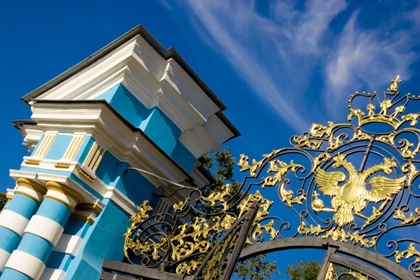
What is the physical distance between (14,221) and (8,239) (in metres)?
0.20

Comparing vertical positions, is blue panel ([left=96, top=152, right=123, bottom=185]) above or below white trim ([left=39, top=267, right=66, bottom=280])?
above

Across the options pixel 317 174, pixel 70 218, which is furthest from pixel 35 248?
pixel 317 174

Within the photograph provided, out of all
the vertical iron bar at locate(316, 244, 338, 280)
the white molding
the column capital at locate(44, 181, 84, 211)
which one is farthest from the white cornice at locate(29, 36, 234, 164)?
the vertical iron bar at locate(316, 244, 338, 280)

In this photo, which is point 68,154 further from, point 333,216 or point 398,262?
point 398,262

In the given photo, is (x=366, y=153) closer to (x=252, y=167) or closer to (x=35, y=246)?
(x=252, y=167)

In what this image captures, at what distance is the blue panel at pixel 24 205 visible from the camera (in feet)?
18.5

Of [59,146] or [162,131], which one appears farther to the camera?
[162,131]

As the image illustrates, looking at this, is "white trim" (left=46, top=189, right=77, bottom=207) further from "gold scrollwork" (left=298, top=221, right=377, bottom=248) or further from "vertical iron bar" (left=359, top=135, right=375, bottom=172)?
"vertical iron bar" (left=359, top=135, right=375, bottom=172)

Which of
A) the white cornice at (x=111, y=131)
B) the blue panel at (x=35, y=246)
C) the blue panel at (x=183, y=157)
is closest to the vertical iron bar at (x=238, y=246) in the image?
the white cornice at (x=111, y=131)

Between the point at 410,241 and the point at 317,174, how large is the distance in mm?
1090

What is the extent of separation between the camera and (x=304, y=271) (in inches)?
662

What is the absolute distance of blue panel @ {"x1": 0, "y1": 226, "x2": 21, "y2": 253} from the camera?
543cm

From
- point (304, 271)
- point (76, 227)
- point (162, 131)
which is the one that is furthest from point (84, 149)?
point (304, 271)

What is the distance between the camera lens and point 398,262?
14.3 ft
